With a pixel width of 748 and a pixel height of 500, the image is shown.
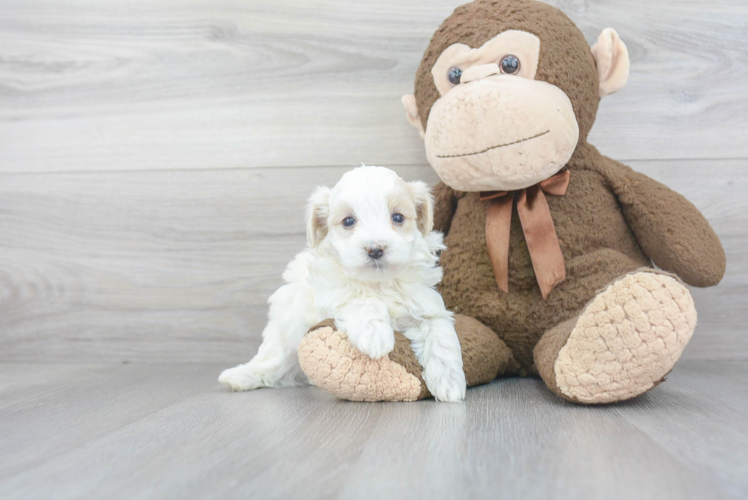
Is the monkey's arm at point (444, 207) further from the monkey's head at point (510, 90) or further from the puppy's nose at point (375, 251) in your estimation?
the puppy's nose at point (375, 251)

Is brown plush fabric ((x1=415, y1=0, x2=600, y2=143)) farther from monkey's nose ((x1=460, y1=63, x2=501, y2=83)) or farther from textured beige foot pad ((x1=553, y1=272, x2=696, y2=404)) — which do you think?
textured beige foot pad ((x1=553, y1=272, x2=696, y2=404))

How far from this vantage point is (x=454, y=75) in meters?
1.07

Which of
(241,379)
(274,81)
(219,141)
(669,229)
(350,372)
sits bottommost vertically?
(241,379)

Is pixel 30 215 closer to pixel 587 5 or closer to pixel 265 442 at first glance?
pixel 265 442

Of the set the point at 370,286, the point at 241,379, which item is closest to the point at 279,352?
the point at 241,379

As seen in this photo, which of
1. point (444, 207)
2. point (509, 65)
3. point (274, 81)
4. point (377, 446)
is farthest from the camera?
point (274, 81)

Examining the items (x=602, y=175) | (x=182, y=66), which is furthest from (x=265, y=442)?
(x=182, y=66)

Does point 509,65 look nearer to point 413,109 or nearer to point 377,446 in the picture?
point 413,109

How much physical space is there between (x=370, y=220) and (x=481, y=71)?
340mm

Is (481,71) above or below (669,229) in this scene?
above

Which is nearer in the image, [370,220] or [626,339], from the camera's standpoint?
[626,339]

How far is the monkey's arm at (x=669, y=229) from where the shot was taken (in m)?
1.06

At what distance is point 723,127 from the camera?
1.36m

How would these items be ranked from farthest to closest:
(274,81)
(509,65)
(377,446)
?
(274,81) → (509,65) → (377,446)
